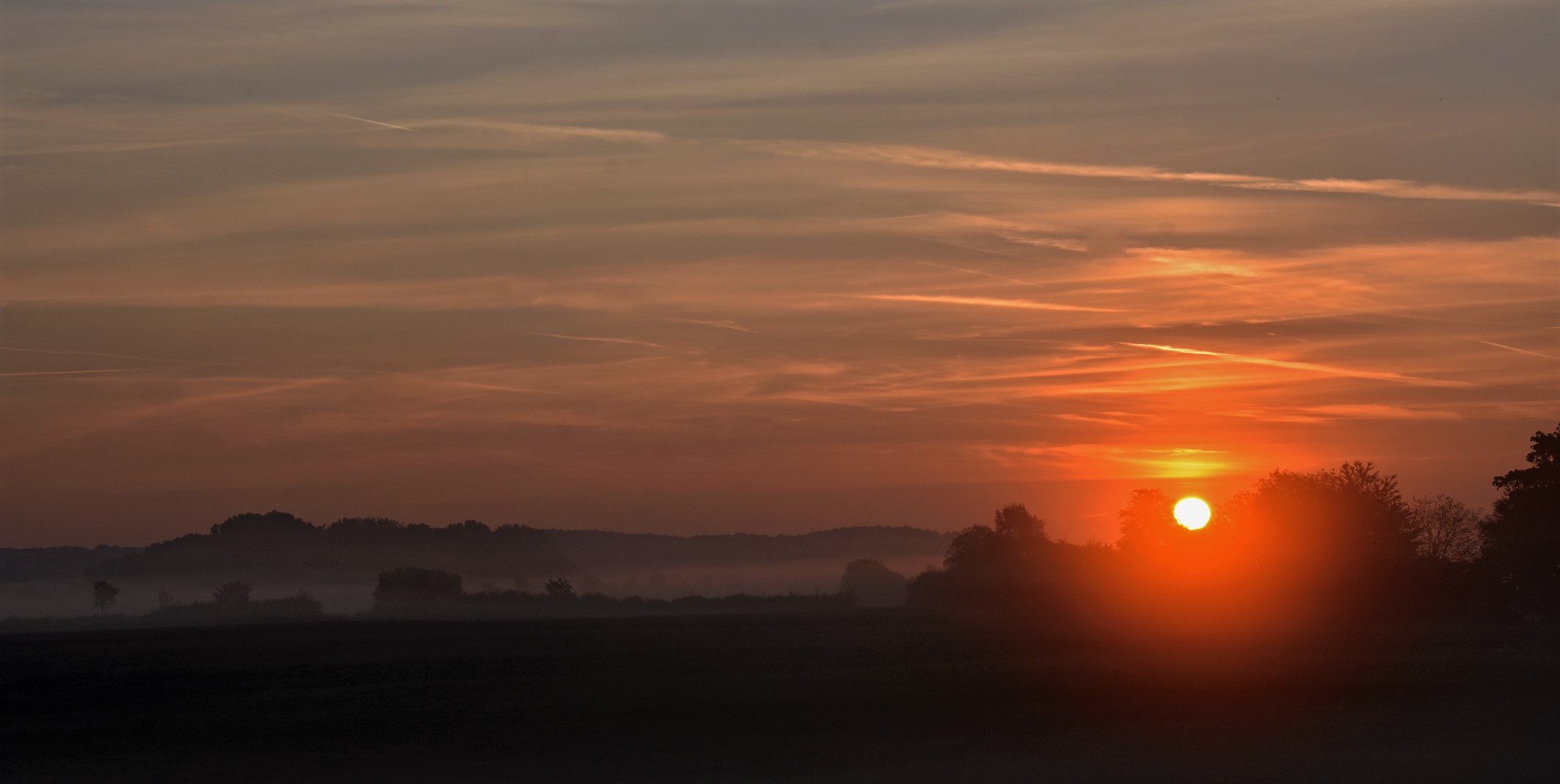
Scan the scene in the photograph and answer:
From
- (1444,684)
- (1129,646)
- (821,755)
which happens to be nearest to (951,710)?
(821,755)

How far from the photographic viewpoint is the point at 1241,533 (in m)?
109

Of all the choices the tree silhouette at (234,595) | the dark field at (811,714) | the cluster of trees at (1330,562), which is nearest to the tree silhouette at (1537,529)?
the cluster of trees at (1330,562)

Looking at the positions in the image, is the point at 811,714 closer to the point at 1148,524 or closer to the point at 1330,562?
the point at 1330,562

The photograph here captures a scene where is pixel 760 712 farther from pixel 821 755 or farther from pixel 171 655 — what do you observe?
pixel 171 655

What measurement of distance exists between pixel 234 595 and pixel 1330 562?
130m

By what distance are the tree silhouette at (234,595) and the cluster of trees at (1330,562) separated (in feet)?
287

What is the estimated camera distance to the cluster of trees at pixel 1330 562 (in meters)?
86.1

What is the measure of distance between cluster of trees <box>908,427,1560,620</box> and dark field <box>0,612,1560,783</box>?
68.1ft

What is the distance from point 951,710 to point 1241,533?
74.3 m

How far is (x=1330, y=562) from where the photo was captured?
320ft

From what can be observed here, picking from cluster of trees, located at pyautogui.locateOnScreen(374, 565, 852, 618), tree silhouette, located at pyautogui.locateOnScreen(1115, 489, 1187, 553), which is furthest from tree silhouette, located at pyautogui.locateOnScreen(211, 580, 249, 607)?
tree silhouette, located at pyautogui.locateOnScreen(1115, 489, 1187, 553)

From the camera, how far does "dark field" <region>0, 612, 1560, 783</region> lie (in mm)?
31984

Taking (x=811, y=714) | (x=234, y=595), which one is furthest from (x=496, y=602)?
(x=811, y=714)

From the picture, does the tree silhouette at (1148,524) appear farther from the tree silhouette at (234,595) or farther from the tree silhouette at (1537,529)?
the tree silhouette at (234,595)
